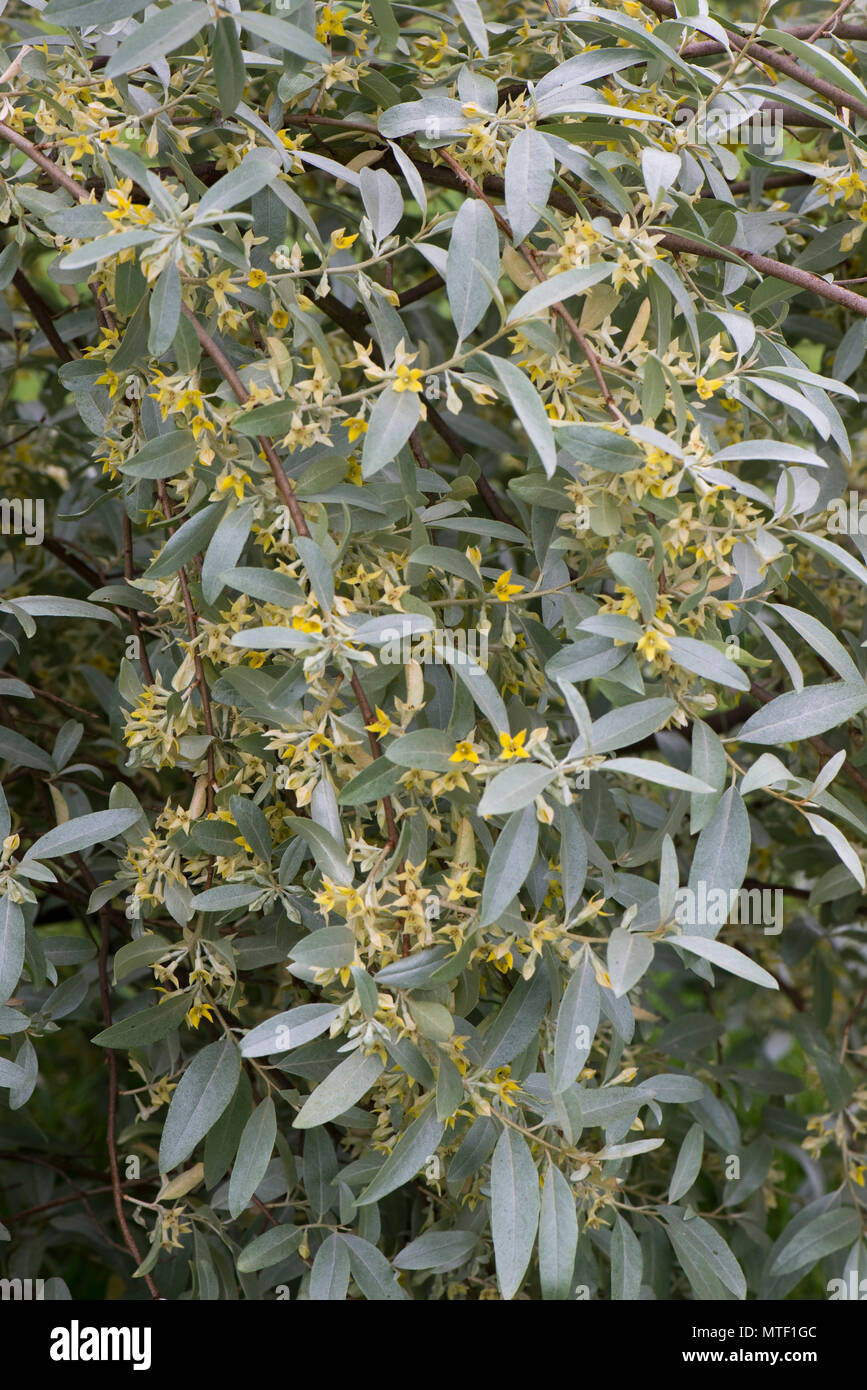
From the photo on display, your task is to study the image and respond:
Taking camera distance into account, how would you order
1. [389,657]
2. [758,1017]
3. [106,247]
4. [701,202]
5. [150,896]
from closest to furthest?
[106,247] < [389,657] < [150,896] < [701,202] < [758,1017]

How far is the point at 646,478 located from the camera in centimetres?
76

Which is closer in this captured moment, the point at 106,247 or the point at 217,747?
the point at 106,247

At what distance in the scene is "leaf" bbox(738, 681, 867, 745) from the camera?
2.60 feet

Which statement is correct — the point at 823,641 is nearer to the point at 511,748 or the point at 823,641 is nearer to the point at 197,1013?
the point at 511,748

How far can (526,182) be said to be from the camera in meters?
0.79

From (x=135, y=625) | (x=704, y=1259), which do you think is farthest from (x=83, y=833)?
(x=704, y=1259)

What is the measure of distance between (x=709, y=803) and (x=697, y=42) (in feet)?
2.45

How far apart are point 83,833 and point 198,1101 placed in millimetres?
225

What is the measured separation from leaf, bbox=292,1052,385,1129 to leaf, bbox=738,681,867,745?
0.33m

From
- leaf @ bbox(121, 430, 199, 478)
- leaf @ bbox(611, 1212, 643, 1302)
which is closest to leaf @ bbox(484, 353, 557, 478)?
leaf @ bbox(121, 430, 199, 478)

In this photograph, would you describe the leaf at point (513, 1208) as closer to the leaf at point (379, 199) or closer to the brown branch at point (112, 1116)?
the brown branch at point (112, 1116)

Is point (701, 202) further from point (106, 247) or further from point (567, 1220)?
point (567, 1220)

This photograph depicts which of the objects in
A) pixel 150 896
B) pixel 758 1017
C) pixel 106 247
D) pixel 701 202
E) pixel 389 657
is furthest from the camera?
pixel 758 1017
